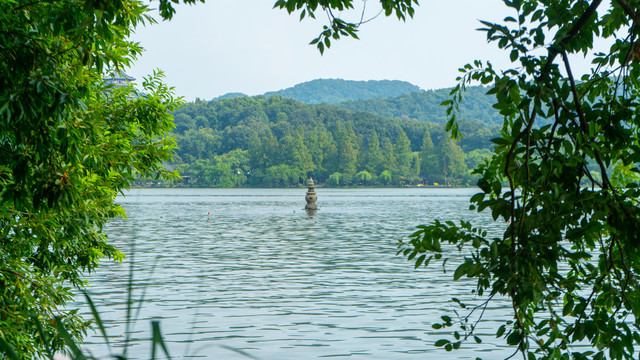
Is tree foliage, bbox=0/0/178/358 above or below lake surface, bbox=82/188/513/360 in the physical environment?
above

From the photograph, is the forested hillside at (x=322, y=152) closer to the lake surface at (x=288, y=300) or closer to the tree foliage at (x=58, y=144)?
the lake surface at (x=288, y=300)

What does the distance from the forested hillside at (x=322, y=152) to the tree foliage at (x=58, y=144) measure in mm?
143731

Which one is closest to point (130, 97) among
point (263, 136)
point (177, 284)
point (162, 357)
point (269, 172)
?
point (162, 357)

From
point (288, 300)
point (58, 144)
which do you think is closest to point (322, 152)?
point (288, 300)

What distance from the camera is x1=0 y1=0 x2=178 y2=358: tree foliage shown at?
4512 mm

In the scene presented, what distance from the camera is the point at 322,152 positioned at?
527 feet

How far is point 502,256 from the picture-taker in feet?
10.7

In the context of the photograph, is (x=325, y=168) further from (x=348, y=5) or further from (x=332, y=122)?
(x=348, y=5)

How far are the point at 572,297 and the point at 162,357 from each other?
903cm

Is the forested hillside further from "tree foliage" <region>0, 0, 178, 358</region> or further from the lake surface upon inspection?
"tree foliage" <region>0, 0, 178, 358</region>

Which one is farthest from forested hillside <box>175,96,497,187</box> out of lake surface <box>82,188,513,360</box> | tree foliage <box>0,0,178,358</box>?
tree foliage <box>0,0,178,358</box>

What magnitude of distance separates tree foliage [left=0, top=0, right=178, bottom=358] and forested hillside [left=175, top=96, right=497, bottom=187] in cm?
14373

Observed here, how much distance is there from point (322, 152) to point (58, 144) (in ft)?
510

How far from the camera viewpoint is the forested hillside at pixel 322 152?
158 m
